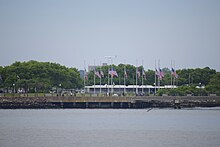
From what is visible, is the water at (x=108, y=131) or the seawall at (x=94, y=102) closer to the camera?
the water at (x=108, y=131)

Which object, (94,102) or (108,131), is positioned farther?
(94,102)

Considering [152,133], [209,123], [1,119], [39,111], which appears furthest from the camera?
[39,111]

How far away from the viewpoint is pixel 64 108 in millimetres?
168125

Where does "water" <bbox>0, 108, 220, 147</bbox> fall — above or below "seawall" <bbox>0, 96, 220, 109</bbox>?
below

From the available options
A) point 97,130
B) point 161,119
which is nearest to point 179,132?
point 97,130

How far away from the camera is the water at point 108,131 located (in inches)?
3543

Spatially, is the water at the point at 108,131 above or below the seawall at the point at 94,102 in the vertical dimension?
below

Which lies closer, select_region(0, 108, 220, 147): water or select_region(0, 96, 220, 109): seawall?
select_region(0, 108, 220, 147): water

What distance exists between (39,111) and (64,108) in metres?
8.54

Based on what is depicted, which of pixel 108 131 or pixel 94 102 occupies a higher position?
pixel 94 102

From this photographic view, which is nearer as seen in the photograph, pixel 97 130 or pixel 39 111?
pixel 97 130

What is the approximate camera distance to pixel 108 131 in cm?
10550

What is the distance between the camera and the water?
90.0m

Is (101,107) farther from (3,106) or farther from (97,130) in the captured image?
(97,130)
